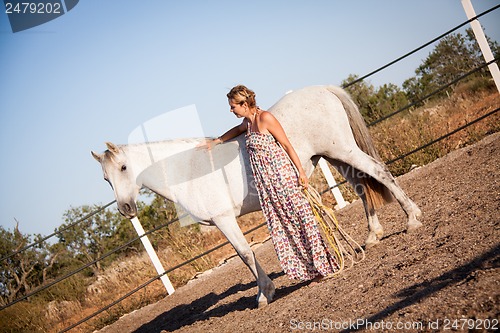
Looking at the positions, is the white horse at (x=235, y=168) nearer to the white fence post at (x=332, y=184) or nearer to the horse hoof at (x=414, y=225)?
the horse hoof at (x=414, y=225)

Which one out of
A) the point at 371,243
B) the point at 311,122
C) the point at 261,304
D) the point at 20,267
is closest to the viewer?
the point at 261,304

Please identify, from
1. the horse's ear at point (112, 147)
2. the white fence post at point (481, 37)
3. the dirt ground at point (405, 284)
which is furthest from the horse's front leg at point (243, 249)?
the white fence post at point (481, 37)

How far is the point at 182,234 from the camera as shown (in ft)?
29.9

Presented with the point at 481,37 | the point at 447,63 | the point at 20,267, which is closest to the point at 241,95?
the point at 481,37

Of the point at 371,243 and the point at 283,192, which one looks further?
the point at 371,243

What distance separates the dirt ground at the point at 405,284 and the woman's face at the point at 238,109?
5.64 feet

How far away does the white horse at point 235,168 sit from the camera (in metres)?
4.56

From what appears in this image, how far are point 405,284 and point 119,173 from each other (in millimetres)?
2934

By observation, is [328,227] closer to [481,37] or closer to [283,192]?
[283,192]

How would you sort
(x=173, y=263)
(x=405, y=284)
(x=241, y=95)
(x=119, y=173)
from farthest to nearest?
(x=173, y=263), (x=119, y=173), (x=241, y=95), (x=405, y=284)

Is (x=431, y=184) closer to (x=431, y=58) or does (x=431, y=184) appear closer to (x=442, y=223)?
(x=442, y=223)

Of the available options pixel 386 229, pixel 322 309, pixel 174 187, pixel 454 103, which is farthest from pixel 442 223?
pixel 454 103

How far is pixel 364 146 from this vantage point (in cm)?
490

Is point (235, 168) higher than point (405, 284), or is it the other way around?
point (235, 168)
